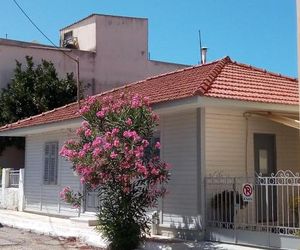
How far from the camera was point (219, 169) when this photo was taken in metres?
12.7

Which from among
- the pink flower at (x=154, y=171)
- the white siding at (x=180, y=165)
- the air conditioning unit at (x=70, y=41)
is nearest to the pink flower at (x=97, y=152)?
the pink flower at (x=154, y=171)

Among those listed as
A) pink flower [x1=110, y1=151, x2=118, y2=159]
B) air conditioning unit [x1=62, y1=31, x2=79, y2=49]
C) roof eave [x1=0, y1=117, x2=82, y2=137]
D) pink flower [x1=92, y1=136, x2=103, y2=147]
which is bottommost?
pink flower [x1=110, y1=151, x2=118, y2=159]

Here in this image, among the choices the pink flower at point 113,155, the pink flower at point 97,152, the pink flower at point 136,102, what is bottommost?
the pink flower at point 113,155

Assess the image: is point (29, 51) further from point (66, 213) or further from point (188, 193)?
point (188, 193)

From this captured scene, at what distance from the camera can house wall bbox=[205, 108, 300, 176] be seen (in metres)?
12.6

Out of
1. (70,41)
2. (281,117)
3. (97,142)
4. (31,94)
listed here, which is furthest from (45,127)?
(70,41)

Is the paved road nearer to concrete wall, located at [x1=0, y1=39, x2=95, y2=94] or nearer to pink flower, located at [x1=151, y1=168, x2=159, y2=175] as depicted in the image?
pink flower, located at [x1=151, y1=168, x2=159, y2=175]

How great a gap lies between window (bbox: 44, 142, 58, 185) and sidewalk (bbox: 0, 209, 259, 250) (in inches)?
49.3

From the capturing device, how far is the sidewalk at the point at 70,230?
37.1ft

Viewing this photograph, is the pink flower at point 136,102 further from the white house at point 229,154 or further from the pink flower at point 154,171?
the pink flower at point 154,171

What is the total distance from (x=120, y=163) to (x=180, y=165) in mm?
2429

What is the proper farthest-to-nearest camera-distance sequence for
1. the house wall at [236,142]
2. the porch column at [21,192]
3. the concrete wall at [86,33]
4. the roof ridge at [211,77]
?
the concrete wall at [86,33] < the porch column at [21,192] < the house wall at [236,142] < the roof ridge at [211,77]

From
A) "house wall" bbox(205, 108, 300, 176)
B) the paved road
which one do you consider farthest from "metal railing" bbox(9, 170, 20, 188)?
"house wall" bbox(205, 108, 300, 176)

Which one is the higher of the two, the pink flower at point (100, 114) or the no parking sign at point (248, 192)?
the pink flower at point (100, 114)
